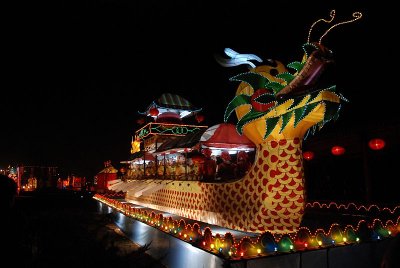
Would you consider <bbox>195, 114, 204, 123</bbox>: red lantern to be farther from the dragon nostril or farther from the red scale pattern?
the dragon nostril

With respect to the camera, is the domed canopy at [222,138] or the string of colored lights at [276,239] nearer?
the string of colored lights at [276,239]

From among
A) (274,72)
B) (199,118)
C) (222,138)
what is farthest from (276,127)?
(199,118)

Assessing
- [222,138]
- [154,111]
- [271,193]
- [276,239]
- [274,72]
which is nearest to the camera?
[276,239]

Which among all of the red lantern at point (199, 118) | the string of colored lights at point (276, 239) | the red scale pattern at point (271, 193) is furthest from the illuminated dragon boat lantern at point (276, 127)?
the red lantern at point (199, 118)

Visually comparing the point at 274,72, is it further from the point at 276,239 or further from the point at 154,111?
the point at 154,111

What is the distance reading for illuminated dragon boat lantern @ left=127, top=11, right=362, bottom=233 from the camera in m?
6.48

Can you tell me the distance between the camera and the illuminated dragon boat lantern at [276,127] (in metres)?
6.48

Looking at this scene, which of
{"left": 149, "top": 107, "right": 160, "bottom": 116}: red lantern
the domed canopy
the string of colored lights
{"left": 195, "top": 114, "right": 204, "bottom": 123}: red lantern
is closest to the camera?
the string of colored lights

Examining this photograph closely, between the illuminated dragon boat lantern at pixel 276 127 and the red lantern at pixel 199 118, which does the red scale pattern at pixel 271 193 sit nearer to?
the illuminated dragon boat lantern at pixel 276 127

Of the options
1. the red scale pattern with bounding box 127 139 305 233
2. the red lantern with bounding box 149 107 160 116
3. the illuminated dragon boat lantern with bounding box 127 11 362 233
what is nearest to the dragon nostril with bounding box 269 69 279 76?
the illuminated dragon boat lantern with bounding box 127 11 362 233

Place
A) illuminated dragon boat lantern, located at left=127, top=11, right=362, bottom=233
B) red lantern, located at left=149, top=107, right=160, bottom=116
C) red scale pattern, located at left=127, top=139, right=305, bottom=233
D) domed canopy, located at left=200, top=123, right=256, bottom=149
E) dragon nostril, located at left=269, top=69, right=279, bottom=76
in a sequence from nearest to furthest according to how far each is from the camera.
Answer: illuminated dragon boat lantern, located at left=127, top=11, right=362, bottom=233 < red scale pattern, located at left=127, top=139, right=305, bottom=233 < dragon nostril, located at left=269, top=69, right=279, bottom=76 < domed canopy, located at left=200, top=123, right=256, bottom=149 < red lantern, located at left=149, top=107, right=160, bottom=116

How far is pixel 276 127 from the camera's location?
7.32m

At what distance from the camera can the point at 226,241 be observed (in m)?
5.72

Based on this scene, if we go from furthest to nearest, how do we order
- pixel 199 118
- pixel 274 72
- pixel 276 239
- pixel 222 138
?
pixel 199 118 → pixel 222 138 → pixel 274 72 → pixel 276 239
